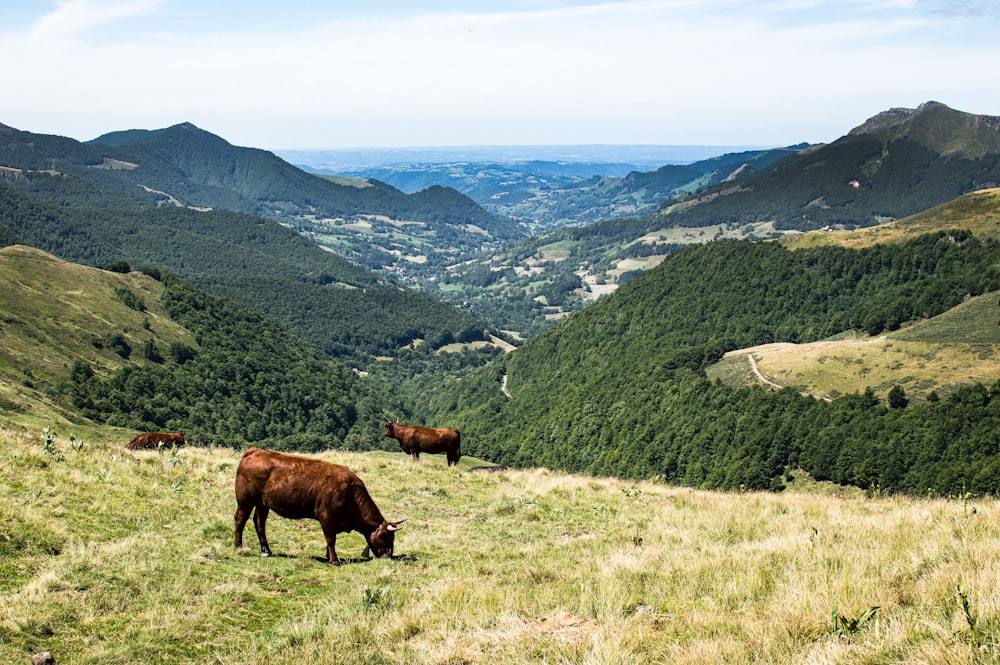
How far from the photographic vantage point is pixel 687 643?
8.59m

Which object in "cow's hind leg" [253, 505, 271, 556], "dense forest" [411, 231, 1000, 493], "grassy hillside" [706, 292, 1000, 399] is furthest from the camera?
"grassy hillside" [706, 292, 1000, 399]

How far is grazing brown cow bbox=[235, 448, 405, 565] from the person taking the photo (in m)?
15.2

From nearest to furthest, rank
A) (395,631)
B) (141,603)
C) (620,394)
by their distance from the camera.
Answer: (395,631), (141,603), (620,394)

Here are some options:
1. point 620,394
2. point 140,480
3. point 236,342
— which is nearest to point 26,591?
point 140,480

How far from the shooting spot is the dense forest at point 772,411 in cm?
7906

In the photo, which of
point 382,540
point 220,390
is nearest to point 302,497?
point 382,540

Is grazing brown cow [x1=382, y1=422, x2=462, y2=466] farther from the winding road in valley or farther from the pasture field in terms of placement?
the winding road in valley

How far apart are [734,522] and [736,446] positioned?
93.4 m

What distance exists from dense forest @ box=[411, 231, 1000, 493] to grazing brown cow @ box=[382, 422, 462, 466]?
77.6 ft

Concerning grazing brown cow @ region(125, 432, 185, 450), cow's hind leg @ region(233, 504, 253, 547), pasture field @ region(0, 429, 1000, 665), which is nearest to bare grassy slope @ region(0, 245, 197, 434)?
grazing brown cow @ region(125, 432, 185, 450)

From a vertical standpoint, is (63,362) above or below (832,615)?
below

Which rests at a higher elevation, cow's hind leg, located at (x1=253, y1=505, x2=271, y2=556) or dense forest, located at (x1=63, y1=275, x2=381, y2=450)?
cow's hind leg, located at (x1=253, y1=505, x2=271, y2=556)

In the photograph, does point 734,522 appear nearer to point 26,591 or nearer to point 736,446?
point 26,591

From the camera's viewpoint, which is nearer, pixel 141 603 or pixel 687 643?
pixel 687 643
